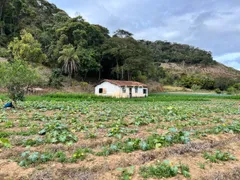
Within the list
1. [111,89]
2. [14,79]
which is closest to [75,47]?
[111,89]

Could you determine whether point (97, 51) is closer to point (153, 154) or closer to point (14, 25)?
point (14, 25)

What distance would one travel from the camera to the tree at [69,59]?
3897 centimetres

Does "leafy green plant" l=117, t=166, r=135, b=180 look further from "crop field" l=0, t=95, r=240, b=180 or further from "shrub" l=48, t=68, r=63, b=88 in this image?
"shrub" l=48, t=68, r=63, b=88

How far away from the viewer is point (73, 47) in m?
41.3


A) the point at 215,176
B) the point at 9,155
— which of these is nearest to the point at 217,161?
the point at 215,176

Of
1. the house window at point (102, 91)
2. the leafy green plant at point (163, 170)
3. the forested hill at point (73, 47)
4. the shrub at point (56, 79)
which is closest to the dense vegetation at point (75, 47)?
the forested hill at point (73, 47)

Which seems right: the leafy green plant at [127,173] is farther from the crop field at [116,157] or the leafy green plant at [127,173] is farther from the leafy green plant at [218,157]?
the leafy green plant at [218,157]

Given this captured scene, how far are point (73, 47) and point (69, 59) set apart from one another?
120 inches

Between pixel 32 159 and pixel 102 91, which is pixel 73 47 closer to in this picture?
pixel 102 91

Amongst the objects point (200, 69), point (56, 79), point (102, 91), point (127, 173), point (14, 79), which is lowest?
point (127, 173)

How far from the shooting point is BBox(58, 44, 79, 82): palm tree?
38969mm

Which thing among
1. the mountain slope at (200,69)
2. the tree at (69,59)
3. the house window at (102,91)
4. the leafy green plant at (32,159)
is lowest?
the leafy green plant at (32,159)

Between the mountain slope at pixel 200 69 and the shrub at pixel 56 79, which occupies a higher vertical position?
the mountain slope at pixel 200 69

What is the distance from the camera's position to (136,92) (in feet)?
128
